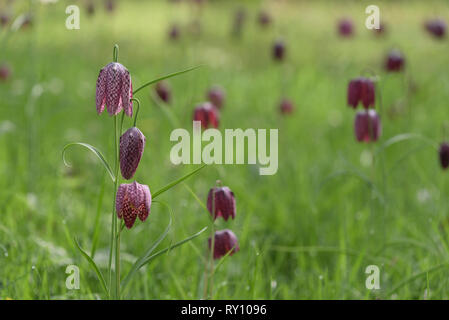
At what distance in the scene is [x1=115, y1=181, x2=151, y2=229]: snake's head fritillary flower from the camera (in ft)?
3.79

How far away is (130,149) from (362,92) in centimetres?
90

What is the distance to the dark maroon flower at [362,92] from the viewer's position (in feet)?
5.79

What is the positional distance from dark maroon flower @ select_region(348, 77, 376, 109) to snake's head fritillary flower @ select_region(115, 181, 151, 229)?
85 centimetres

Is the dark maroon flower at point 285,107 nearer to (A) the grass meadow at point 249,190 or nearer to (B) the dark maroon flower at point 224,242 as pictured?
(A) the grass meadow at point 249,190

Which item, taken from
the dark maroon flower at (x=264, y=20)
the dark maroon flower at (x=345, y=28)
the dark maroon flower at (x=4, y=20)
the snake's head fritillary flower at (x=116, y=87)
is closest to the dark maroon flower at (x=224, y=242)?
the snake's head fritillary flower at (x=116, y=87)

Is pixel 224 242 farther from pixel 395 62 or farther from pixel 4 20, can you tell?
pixel 4 20

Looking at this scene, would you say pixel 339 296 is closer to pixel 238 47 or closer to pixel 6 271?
pixel 6 271

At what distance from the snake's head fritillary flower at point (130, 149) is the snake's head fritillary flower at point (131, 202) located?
2.0 inches

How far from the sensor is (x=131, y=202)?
1155 millimetres

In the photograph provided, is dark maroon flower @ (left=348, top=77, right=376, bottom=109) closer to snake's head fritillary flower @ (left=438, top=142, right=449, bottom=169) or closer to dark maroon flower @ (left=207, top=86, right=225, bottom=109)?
snake's head fritillary flower @ (left=438, top=142, right=449, bottom=169)

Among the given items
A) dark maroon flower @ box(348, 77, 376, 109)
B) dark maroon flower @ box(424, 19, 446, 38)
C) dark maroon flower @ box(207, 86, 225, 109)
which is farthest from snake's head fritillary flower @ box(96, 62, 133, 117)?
dark maroon flower @ box(424, 19, 446, 38)

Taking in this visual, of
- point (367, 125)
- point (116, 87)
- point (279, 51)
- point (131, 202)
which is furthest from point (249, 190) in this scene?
point (116, 87)

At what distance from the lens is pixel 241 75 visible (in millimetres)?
5020
